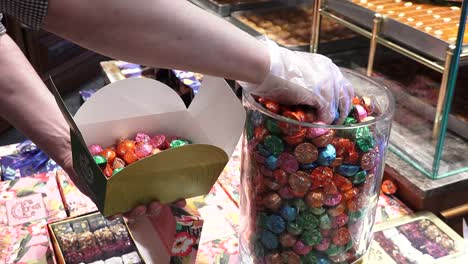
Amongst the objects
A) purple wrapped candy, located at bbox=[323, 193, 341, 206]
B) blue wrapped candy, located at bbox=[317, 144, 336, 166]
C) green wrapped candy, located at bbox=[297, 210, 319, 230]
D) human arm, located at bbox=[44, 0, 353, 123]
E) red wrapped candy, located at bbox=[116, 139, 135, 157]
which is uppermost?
human arm, located at bbox=[44, 0, 353, 123]

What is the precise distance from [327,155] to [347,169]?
0.05m

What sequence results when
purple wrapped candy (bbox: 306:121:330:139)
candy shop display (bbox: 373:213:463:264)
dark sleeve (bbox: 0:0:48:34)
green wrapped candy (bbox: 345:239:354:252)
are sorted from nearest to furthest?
dark sleeve (bbox: 0:0:48:34) < purple wrapped candy (bbox: 306:121:330:139) < green wrapped candy (bbox: 345:239:354:252) < candy shop display (bbox: 373:213:463:264)

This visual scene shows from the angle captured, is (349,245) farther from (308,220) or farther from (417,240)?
(417,240)

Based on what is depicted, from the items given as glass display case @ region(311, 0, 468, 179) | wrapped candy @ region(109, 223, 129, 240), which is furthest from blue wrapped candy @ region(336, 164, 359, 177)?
glass display case @ region(311, 0, 468, 179)

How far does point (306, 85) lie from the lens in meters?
0.90

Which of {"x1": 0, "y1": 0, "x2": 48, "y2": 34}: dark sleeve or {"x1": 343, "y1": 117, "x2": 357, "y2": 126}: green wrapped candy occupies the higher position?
{"x1": 0, "y1": 0, "x2": 48, "y2": 34}: dark sleeve

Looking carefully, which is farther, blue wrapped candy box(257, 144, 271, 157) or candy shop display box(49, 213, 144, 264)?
candy shop display box(49, 213, 144, 264)

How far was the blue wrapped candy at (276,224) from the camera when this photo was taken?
0.91 m

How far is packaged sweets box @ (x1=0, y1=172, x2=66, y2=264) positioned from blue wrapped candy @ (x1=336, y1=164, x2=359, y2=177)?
0.62 metres

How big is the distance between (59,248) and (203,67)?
1.62 ft

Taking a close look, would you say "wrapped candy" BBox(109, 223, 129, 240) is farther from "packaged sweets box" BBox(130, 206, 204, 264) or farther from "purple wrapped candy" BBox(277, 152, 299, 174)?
"purple wrapped candy" BBox(277, 152, 299, 174)

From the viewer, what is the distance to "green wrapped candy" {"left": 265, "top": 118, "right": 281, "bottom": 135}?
2.91ft

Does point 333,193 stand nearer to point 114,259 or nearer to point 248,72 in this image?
point 248,72

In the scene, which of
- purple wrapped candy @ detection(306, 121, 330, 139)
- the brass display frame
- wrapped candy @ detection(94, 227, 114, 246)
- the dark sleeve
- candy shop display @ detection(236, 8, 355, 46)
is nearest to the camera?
the dark sleeve
